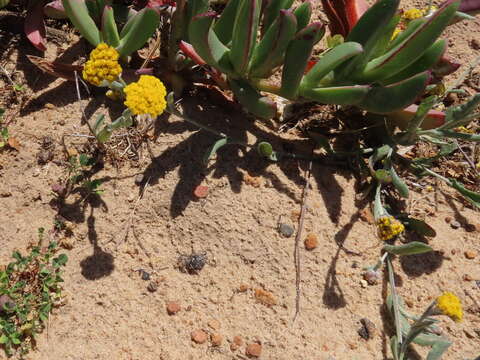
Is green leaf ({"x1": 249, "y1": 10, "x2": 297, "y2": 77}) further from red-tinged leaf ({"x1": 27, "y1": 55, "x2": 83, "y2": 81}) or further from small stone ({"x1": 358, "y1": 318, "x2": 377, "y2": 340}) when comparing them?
small stone ({"x1": 358, "y1": 318, "x2": 377, "y2": 340})

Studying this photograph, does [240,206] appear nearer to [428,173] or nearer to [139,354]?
[139,354]

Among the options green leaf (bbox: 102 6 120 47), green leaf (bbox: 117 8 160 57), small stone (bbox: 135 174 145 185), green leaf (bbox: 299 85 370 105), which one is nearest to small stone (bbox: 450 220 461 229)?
green leaf (bbox: 299 85 370 105)

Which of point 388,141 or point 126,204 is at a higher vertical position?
point 388,141

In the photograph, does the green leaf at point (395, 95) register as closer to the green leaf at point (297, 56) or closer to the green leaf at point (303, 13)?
the green leaf at point (297, 56)

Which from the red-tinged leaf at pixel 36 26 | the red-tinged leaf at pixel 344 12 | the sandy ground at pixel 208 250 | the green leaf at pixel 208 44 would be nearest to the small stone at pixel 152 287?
the sandy ground at pixel 208 250

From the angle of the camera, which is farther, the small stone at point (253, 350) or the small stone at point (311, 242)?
the small stone at point (311, 242)

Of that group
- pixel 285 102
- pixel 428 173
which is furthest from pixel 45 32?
pixel 428 173

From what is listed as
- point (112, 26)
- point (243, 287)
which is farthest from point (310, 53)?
point (243, 287)
